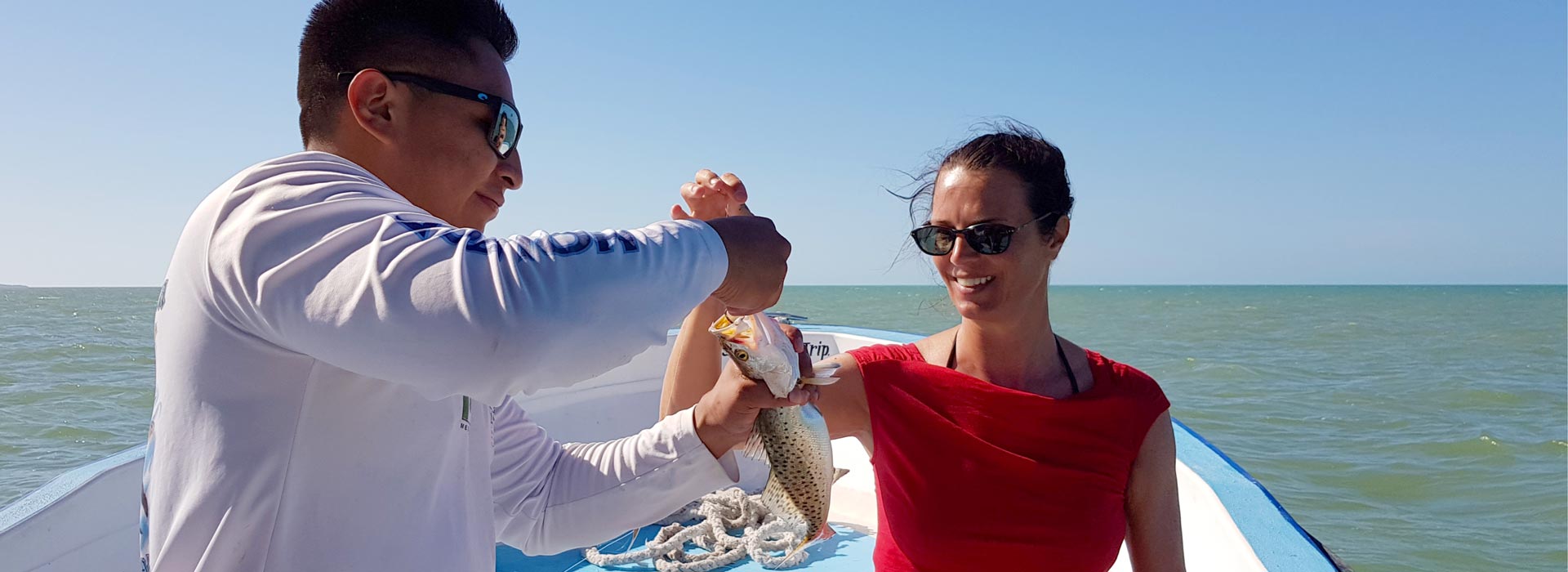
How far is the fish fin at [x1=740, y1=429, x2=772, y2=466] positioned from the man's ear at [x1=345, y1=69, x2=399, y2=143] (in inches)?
44.5

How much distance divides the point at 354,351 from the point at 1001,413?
188cm

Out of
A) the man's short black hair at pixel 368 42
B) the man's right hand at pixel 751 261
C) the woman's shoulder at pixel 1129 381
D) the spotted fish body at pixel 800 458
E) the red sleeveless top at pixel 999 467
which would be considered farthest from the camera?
the woman's shoulder at pixel 1129 381

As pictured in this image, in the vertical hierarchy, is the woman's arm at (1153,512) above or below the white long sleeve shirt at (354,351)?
below

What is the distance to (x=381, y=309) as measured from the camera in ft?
2.80

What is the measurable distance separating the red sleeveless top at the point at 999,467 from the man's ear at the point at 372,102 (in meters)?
1.60

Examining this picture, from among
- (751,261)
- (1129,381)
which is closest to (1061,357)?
(1129,381)

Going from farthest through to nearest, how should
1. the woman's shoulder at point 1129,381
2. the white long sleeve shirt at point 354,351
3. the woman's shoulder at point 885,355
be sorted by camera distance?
the woman's shoulder at point 885,355
the woman's shoulder at point 1129,381
the white long sleeve shirt at point 354,351

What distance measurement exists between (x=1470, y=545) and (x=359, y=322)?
8661mm

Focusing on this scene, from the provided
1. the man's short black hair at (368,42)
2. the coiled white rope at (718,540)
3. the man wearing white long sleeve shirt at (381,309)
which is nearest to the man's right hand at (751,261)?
the man wearing white long sleeve shirt at (381,309)

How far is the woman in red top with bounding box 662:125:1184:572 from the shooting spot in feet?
7.59

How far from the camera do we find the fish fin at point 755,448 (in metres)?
2.13

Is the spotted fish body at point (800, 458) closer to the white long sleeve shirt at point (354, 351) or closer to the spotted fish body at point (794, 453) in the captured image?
the spotted fish body at point (794, 453)

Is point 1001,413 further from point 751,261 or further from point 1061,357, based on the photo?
point 751,261

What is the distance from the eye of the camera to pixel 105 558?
10.7 feet
